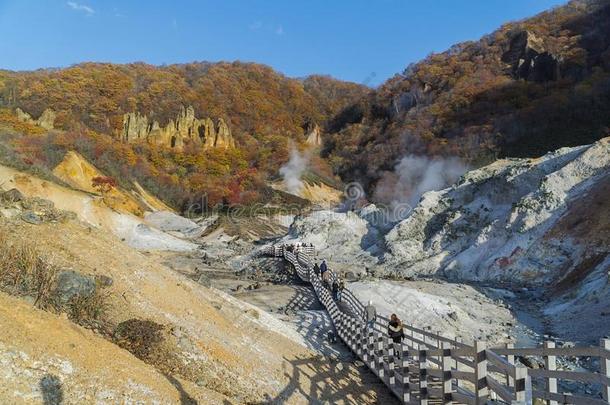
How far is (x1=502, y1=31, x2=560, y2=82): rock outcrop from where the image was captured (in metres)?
90.1

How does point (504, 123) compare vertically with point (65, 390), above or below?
above

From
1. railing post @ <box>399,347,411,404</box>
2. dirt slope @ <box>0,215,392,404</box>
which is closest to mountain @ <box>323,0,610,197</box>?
dirt slope @ <box>0,215,392,404</box>

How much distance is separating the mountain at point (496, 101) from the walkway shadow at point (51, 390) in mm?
70313

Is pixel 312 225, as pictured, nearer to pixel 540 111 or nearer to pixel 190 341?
pixel 190 341

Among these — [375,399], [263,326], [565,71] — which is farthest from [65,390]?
[565,71]

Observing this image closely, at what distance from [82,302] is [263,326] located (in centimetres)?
589

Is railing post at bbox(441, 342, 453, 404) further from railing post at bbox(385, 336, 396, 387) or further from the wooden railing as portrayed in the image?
railing post at bbox(385, 336, 396, 387)

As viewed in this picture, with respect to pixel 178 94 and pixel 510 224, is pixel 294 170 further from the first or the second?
pixel 510 224

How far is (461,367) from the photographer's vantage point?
489 inches

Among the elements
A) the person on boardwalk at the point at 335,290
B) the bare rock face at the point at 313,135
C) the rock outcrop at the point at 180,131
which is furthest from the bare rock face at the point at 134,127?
the person on boardwalk at the point at 335,290

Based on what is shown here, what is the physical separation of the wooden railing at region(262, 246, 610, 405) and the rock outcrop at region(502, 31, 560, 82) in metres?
85.6

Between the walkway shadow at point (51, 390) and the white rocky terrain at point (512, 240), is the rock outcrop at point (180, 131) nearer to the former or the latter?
the white rocky terrain at point (512, 240)

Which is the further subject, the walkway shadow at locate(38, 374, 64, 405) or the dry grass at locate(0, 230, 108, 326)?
the dry grass at locate(0, 230, 108, 326)

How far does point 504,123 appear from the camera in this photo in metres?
81.3
